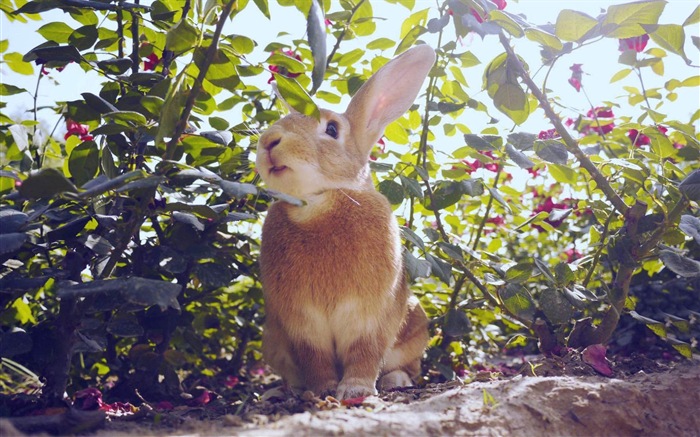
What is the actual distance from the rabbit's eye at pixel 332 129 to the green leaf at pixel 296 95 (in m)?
0.77

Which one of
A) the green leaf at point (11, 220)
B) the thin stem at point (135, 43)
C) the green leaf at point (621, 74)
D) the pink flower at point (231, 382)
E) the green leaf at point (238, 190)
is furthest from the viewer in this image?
the pink flower at point (231, 382)

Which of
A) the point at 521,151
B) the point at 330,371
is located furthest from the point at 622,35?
the point at 330,371

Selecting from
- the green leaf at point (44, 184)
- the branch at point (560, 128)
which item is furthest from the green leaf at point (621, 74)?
the green leaf at point (44, 184)

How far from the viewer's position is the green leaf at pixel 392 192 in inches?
119

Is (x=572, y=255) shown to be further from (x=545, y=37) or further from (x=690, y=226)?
(x=545, y=37)

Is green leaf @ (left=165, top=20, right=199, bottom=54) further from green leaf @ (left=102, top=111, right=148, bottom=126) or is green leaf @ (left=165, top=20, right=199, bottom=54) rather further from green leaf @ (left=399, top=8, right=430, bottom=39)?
green leaf @ (left=399, top=8, right=430, bottom=39)

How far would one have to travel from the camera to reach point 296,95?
2.10 meters

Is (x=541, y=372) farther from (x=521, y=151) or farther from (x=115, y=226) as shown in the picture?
(x=115, y=226)

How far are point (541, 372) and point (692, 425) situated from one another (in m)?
0.61

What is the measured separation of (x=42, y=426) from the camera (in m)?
1.83

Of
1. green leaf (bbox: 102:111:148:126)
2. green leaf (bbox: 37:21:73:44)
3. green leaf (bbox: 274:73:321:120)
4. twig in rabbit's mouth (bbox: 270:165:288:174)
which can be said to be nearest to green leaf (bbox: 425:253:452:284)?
twig in rabbit's mouth (bbox: 270:165:288:174)

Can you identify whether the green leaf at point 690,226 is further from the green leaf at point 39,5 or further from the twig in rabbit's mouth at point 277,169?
the green leaf at point 39,5

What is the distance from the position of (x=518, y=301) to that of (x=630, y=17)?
1.30 m

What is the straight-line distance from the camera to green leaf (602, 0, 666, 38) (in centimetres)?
229
